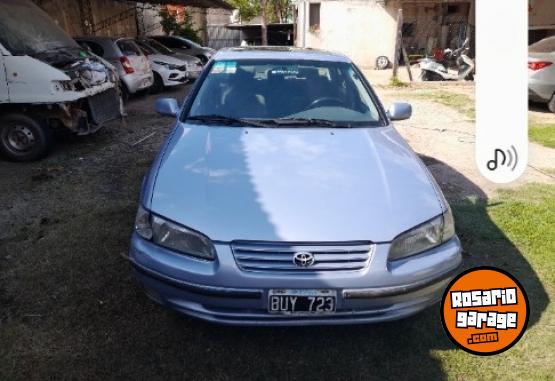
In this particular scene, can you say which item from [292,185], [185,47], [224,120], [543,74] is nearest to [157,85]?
[185,47]

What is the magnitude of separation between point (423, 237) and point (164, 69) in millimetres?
10314

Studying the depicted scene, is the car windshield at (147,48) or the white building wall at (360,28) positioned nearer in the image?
the car windshield at (147,48)

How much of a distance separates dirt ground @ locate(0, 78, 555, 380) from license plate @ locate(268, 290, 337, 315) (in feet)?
1.37

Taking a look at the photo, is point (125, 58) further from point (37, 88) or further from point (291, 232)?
point (291, 232)

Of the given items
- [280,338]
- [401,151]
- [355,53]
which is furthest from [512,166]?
[355,53]

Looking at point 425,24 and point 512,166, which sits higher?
point 425,24

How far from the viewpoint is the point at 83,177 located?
5.22 m

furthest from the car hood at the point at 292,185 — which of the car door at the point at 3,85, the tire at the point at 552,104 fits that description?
the tire at the point at 552,104

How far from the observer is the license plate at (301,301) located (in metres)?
2.14

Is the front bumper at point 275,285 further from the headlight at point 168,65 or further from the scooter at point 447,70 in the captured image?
the scooter at point 447,70

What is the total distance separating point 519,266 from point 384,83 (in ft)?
37.0

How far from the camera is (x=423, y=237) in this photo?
2.36 m

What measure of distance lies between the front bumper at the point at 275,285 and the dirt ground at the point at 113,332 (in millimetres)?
313

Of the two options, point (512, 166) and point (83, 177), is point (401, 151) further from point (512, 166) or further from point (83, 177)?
point (83, 177)
